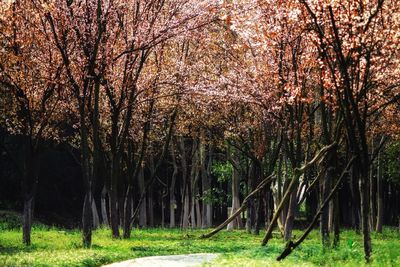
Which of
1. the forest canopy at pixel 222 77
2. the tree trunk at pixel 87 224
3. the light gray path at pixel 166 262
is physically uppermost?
the forest canopy at pixel 222 77

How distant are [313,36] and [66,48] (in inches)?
404

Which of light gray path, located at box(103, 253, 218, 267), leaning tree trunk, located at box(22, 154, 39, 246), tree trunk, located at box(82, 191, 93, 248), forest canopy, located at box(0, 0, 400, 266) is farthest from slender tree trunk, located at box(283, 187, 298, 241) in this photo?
leaning tree trunk, located at box(22, 154, 39, 246)

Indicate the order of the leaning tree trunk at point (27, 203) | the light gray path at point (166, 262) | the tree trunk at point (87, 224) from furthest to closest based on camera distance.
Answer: the leaning tree trunk at point (27, 203) → the tree trunk at point (87, 224) → the light gray path at point (166, 262)

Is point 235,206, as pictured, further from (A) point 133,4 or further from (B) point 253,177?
(A) point 133,4

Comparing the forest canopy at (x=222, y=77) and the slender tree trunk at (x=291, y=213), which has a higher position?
the forest canopy at (x=222, y=77)

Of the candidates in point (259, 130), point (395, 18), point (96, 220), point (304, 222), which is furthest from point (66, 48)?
point (304, 222)

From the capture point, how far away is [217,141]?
152 ft

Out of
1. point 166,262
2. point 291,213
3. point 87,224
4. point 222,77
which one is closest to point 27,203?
point 87,224

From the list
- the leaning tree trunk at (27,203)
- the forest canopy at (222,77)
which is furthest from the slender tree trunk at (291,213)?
the leaning tree trunk at (27,203)

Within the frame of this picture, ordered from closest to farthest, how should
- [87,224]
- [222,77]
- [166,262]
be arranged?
[166,262]
[87,224]
[222,77]

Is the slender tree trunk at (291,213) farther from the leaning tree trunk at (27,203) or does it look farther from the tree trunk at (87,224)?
the leaning tree trunk at (27,203)

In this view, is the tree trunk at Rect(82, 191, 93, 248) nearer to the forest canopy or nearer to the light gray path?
the forest canopy

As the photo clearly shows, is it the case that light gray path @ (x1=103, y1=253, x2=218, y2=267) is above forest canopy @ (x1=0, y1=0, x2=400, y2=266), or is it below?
below

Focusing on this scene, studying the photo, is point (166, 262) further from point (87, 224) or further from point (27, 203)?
point (27, 203)
